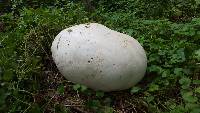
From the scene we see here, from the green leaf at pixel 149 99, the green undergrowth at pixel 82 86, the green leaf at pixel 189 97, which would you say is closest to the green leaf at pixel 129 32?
the green undergrowth at pixel 82 86

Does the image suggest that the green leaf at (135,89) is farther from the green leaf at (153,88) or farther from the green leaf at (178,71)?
the green leaf at (178,71)

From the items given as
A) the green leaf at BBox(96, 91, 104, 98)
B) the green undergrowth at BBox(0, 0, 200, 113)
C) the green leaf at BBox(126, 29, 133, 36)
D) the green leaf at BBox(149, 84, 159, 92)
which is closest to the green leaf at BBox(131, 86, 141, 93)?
the green undergrowth at BBox(0, 0, 200, 113)

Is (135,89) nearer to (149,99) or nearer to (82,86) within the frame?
(149,99)

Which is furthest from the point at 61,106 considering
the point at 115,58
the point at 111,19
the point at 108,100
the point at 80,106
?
the point at 111,19

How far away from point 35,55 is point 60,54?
1.40 feet

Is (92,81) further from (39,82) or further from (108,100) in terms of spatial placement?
(39,82)

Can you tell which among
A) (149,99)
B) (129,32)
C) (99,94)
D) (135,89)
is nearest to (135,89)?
(135,89)

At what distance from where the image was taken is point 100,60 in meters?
3.21

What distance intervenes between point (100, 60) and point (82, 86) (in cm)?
28

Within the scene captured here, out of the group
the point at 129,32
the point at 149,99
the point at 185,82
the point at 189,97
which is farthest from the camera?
the point at 129,32

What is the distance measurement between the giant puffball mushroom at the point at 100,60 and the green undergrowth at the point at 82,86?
0.10 m

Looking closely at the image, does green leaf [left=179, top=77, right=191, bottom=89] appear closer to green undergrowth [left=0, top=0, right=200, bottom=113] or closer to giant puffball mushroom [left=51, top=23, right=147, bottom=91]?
green undergrowth [left=0, top=0, right=200, bottom=113]

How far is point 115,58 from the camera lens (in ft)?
10.6

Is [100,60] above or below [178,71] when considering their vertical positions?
above
